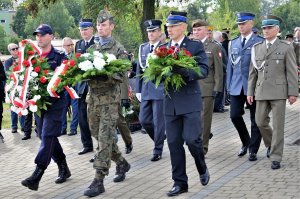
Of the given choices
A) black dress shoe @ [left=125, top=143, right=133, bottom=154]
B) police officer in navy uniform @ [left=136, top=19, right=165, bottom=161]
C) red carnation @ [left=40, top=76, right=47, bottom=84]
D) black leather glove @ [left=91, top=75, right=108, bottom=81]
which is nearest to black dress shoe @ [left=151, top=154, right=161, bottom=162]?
police officer in navy uniform @ [left=136, top=19, right=165, bottom=161]

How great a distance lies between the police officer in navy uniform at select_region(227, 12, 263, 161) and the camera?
9633mm

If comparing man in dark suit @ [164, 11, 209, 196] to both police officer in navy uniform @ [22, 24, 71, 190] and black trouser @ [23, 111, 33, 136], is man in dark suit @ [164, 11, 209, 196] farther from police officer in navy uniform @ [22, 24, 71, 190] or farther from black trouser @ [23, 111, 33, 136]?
black trouser @ [23, 111, 33, 136]

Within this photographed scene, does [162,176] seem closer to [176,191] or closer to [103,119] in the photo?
[176,191]

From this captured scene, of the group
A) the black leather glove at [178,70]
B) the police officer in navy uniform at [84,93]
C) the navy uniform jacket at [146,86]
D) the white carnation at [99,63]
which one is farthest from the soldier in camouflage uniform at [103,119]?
the police officer in navy uniform at [84,93]

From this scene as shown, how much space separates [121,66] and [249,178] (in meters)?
2.21

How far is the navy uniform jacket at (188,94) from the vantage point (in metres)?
7.65

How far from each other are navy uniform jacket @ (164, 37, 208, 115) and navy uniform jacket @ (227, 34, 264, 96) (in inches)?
78.6

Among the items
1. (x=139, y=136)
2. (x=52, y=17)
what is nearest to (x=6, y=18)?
(x=52, y=17)

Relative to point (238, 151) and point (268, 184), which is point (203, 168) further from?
point (238, 151)

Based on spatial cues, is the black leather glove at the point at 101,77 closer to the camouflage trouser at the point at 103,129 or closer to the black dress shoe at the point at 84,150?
the camouflage trouser at the point at 103,129

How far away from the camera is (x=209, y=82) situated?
32.8 feet

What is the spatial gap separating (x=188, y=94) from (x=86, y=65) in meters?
1.26

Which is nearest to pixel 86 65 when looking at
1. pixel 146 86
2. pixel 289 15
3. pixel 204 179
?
pixel 204 179

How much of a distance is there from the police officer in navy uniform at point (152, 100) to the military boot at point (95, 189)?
7.30ft
